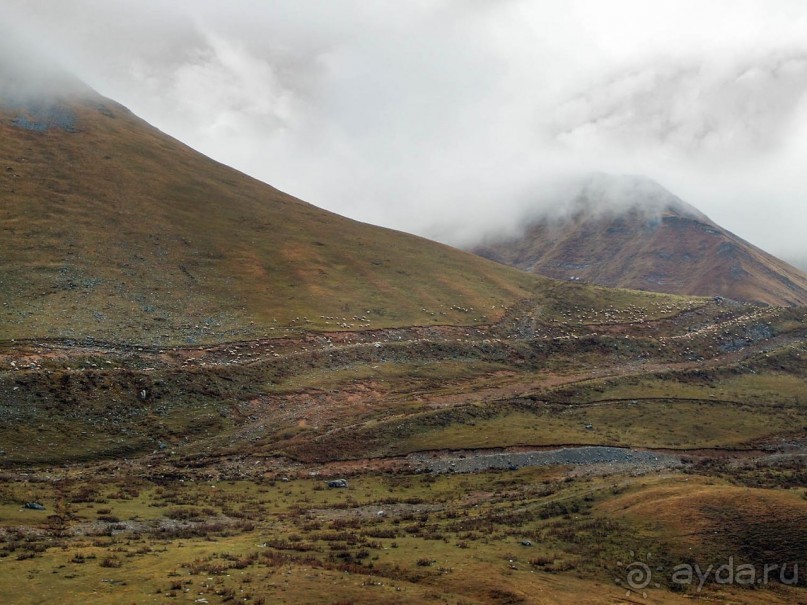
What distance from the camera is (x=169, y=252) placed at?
120m

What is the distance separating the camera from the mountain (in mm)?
93375

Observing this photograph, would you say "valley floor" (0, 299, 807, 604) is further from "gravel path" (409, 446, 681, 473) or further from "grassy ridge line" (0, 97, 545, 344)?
"grassy ridge line" (0, 97, 545, 344)

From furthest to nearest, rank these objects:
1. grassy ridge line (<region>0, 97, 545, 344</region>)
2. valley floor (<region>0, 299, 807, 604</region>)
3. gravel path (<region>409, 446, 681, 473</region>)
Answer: grassy ridge line (<region>0, 97, 545, 344</region>)
gravel path (<region>409, 446, 681, 473</region>)
valley floor (<region>0, 299, 807, 604</region>)

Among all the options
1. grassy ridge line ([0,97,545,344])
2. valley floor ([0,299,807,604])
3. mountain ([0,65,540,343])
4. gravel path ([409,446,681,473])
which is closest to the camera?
valley floor ([0,299,807,604])

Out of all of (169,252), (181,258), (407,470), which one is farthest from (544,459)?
(169,252)

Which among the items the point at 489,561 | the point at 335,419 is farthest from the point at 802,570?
the point at 335,419

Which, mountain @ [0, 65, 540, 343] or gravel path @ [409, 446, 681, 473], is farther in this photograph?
mountain @ [0, 65, 540, 343]

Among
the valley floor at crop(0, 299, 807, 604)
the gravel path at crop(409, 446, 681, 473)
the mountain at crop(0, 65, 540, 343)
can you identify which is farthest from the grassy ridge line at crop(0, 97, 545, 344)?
the gravel path at crop(409, 446, 681, 473)

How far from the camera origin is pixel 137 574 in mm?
27844

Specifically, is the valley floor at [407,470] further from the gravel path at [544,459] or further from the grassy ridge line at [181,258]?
the grassy ridge line at [181,258]

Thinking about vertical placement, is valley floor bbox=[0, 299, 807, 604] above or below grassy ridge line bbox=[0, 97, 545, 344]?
below

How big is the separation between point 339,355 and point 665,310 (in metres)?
85.4

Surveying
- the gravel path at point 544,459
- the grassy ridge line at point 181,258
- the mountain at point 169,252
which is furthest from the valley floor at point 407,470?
the mountain at point 169,252

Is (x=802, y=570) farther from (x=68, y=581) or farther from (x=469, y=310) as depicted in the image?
(x=469, y=310)
